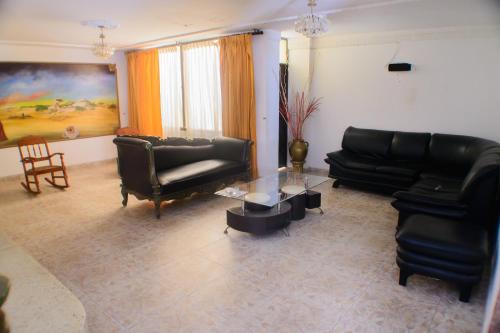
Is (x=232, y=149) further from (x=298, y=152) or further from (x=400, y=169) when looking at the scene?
(x=400, y=169)

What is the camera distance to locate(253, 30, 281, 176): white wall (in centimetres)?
535

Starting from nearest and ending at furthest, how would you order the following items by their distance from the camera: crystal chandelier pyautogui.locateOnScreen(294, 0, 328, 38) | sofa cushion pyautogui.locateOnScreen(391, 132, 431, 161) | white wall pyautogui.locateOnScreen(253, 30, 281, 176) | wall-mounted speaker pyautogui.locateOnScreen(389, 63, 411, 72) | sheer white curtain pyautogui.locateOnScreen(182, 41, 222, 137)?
crystal chandelier pyautogui.locateOnScreen(294, 0, 328, 38) < sofa cushion pyautogui.locateOnScreen(391, 132, 431, 161) < wall-mounted speaker pyautogui.locateOnScreen(389, 63, 411, 72) < white wall pyautogui.locateOnScreen(253, 30, 281, 176) < sheer white curtain pyautogui.locateOnScreen(182, 41, 222, 137)

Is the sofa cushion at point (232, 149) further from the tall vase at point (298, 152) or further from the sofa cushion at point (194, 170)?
the tall vase at point (298, 152)

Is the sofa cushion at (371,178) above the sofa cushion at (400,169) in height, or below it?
below

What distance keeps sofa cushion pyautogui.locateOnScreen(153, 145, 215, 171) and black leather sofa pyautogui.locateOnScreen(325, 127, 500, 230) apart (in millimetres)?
1978

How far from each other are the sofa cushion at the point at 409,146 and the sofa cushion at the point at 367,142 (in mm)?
109

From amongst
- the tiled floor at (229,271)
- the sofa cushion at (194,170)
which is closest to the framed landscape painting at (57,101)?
the tiled floor at (229,271)

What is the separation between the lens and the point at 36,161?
17.9ft

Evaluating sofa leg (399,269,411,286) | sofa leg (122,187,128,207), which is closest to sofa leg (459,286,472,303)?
sofa leg (399,269,411,286)

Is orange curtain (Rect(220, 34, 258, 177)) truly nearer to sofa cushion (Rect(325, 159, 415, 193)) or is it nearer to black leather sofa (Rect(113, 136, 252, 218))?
black leather sofa (Rect(113, 136, 252, 218))

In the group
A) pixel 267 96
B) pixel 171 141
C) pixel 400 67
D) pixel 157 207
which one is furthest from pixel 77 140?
pixel 400 67

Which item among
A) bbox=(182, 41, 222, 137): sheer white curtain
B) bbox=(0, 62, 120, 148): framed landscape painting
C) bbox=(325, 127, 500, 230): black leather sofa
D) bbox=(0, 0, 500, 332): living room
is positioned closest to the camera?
bbox=(0, 0, 500, 332): living room

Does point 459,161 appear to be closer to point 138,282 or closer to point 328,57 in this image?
point 328,57

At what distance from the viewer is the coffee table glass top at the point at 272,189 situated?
12.1 feet
